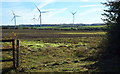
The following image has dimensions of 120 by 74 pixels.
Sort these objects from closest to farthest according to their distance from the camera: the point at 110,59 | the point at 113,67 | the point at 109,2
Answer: the point at 113,67
the point at 110,59
the point at 109,2

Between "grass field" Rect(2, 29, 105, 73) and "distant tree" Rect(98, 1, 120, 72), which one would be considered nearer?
"grass field" Rect(2, 29, 105, 73)

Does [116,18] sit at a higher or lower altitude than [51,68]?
higher

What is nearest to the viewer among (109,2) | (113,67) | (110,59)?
(113,67)

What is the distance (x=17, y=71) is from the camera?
→ 37.2ft

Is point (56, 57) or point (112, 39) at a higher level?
point (112, 39)

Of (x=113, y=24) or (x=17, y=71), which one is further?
(x=113, y=24)

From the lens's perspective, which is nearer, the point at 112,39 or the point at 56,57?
the point at 112,39

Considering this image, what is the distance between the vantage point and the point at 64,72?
10812 millimetres

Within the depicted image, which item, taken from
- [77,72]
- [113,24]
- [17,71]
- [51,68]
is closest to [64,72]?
[77,72]

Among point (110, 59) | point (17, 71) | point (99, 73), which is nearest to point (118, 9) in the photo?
point (110, 59)

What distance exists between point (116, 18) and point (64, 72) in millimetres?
5754

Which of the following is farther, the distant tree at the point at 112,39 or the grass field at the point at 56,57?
the distant tree at the point at 112,39

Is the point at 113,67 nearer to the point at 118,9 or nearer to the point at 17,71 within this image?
the point at 118,9

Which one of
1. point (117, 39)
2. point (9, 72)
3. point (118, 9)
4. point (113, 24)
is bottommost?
point (9, 72)
